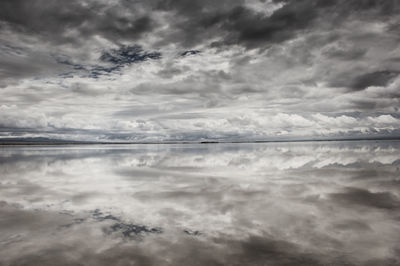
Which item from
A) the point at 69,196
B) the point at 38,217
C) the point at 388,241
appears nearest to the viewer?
the point at 388,241

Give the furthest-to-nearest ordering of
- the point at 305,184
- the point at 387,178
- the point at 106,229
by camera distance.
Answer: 1. the point at 387,178
2. the point at 305,184
3. the point at 106,229

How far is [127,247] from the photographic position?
746 cm

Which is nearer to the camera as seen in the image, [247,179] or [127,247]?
[127,247]

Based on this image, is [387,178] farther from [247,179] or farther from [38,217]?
[38,217]

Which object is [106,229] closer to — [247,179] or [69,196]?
[69,196]

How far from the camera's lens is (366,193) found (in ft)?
49.4

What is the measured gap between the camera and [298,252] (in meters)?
7.13

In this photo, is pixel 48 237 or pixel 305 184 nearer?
pixel 48 237

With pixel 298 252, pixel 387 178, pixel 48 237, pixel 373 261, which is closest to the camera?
pixel 373 261

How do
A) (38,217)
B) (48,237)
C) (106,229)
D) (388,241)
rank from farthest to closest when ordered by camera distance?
(38,217)
(106,229)
(48,237)
(388,241)

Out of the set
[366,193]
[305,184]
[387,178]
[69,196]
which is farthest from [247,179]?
[69,196]

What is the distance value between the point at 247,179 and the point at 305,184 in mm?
4325

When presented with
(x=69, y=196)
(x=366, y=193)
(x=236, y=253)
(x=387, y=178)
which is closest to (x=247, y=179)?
(x=366, y=193)

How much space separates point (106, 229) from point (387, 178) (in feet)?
67.8
